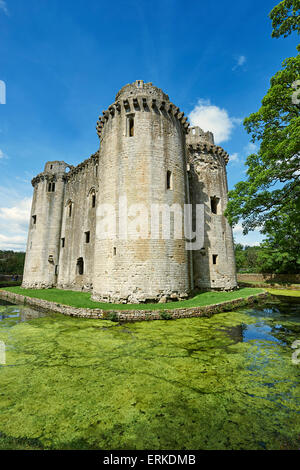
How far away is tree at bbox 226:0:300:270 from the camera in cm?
732

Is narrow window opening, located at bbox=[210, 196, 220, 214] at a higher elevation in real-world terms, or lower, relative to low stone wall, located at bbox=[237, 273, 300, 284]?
higher

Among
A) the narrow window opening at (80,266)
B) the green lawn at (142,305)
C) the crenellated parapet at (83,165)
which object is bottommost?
the green lawn at (142,305)

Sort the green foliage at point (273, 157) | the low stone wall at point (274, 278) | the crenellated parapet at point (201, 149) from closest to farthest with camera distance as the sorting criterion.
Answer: the green foliage at point (273, 157), the crenellated parapet at point (201, 149), the low stone wall at point (274, 278)

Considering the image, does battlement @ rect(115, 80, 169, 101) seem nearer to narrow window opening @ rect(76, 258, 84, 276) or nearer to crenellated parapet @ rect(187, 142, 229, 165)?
crenellated parapet @ rect(187, 142, 229, 165)

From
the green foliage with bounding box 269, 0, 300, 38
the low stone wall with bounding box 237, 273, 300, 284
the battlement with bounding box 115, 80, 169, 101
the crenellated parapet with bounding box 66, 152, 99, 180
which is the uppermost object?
the battlement with bounding box 115, 80, 169, 101

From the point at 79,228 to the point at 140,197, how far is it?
10026mm

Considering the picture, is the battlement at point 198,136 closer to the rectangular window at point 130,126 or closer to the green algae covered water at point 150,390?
the rectangular window at point 130,126

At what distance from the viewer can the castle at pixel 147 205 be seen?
39.3 feet

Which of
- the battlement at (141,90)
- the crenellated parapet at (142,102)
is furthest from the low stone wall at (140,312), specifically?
the battlement at (141,90)

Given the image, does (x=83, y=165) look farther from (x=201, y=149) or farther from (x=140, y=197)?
(x=140, y=197)

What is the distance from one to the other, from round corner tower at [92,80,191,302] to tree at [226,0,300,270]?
4.18 metres

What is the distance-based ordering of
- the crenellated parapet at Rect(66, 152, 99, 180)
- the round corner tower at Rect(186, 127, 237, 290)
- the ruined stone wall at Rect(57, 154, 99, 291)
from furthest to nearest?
the crenellated parapet at Rect(66, 152, 99, 180), the ruined stone wall at Rect(57, 154, 99, 291), the round corner tower at Rect(186, 127, 237, 290)

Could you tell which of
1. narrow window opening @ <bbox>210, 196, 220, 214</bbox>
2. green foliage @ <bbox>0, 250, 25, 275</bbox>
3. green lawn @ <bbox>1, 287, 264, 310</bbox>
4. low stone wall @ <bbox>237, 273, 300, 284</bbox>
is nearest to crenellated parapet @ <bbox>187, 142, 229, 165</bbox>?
narrow window opening @ <bbox>210, 196, 220, 214</bbox>

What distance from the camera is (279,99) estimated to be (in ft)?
25.9
